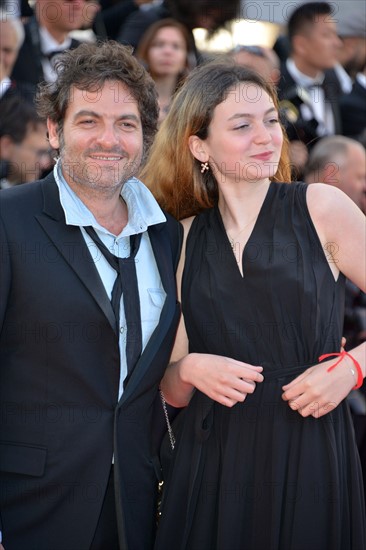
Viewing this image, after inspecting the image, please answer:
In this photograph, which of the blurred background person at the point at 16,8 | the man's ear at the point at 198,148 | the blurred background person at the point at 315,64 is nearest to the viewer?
the man's ear at the point at 198,148

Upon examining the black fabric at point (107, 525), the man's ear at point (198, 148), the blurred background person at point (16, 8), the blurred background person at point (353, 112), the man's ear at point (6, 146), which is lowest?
the black fabric at point (107, 525)

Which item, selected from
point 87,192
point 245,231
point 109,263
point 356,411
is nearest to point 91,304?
point 109,263

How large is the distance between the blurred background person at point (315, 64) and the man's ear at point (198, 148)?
9.34ft

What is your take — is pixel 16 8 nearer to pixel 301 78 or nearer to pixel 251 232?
pixel 301 78

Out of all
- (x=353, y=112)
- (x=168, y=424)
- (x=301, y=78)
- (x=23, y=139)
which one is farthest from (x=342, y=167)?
(x=168, y=424)

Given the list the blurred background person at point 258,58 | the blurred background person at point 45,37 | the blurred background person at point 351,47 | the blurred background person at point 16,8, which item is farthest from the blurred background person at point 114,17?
the blurred background person at point 351,47

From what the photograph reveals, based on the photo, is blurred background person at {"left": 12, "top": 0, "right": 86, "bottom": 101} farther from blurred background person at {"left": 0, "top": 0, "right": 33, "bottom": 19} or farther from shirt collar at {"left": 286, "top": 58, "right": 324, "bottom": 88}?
shirt collar at {"left": 286, "top": 58, "right": 324, "bottom": 88}

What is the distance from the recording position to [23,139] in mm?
5027

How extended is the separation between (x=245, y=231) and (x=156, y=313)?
0.47 m

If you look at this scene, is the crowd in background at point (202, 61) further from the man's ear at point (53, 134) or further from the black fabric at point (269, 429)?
the man's ear at point (53, 134)

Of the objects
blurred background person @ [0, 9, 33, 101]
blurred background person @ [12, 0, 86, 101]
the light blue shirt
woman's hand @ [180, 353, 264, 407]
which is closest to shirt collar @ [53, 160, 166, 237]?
the light blue shirt

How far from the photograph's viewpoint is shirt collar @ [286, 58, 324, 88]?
6523mm

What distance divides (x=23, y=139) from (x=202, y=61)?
139cm

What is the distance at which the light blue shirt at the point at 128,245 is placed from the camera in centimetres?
292
